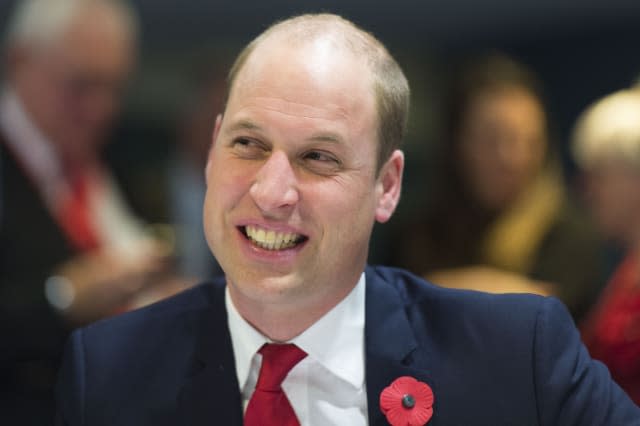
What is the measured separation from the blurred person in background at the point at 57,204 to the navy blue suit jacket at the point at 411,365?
783mm

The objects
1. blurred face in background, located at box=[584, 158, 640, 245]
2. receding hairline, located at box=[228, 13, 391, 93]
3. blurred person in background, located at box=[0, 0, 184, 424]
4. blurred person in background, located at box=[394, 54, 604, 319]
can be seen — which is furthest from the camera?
blurred person in background, located at box=[394, 54, 604, 319]

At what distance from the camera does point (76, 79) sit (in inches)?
115

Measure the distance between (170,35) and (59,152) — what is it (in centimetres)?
259

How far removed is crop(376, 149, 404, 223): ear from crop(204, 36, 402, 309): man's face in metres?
0.07

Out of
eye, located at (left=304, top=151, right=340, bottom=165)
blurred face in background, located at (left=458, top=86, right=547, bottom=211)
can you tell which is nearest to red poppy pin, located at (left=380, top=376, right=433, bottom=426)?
eye, located at (left=304, top=151, right=340, bottom=165)

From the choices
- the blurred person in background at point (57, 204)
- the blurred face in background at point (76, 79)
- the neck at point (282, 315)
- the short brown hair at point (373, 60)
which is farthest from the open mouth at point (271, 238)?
the blurred face in background at point (76, 79)

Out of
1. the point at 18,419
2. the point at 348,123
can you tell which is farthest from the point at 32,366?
the point at 348,123

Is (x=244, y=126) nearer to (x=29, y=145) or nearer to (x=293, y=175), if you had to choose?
(x=293, y=175)

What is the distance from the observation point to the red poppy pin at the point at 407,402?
1595 mm

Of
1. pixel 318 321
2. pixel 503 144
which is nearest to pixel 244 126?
pixel 318 321

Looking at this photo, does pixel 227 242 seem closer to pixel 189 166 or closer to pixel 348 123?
pixel 348 123

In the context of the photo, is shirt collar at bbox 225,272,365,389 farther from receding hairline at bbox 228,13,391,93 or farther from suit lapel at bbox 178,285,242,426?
receding hairline at bbox 228,13,391,93

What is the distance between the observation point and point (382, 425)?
1603mm

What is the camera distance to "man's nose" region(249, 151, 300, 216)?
1520mm
